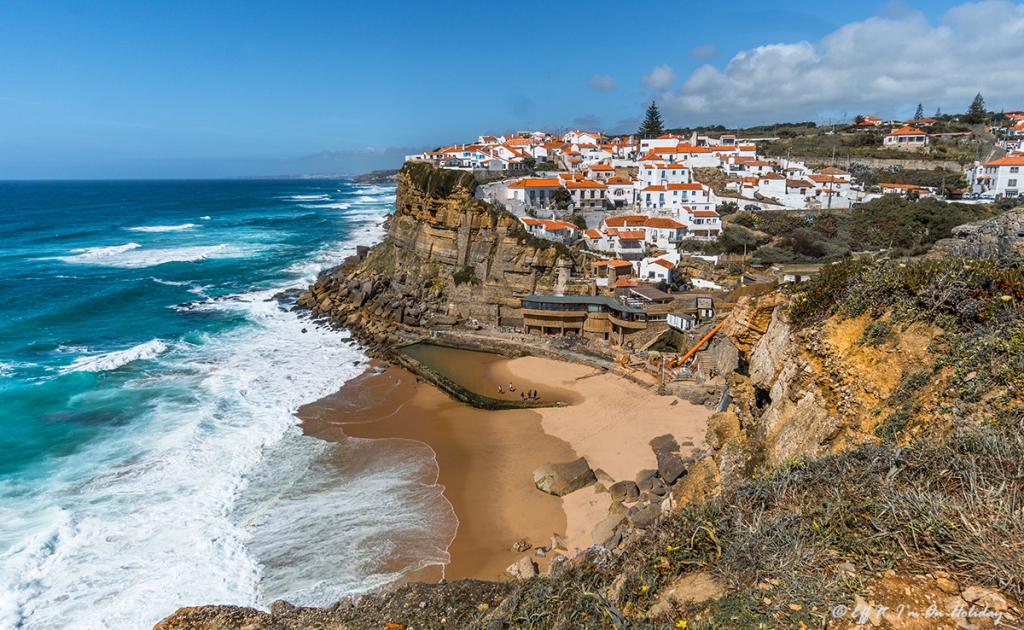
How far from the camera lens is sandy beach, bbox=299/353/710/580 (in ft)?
51.2

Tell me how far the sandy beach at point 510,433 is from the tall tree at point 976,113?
284 feet

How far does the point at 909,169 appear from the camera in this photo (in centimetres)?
5806

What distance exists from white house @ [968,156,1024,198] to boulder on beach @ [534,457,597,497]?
161 feet

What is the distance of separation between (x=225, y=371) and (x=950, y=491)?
93.2ft

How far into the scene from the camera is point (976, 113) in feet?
262

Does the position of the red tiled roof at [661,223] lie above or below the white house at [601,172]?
below

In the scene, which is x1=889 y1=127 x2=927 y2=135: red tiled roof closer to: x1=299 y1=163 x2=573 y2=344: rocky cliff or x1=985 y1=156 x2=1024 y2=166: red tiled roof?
x1=985 y1=156 x2=1024 y2=166: red tiled roof

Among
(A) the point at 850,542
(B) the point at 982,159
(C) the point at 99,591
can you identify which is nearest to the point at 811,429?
(A) the point at 850,542

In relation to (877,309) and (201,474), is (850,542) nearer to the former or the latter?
(877,309)

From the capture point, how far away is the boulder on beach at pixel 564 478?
17172 millimetres

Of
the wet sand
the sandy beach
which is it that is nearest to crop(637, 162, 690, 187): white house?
the sandy beach

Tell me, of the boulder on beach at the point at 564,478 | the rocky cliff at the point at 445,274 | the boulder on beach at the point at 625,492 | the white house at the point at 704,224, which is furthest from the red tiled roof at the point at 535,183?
the boulder on beach at the point at 625,492

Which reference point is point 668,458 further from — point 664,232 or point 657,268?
point 664,232

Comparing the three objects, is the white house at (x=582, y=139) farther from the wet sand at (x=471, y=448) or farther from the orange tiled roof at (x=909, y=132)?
the wet sand at (x=471, y=448)
